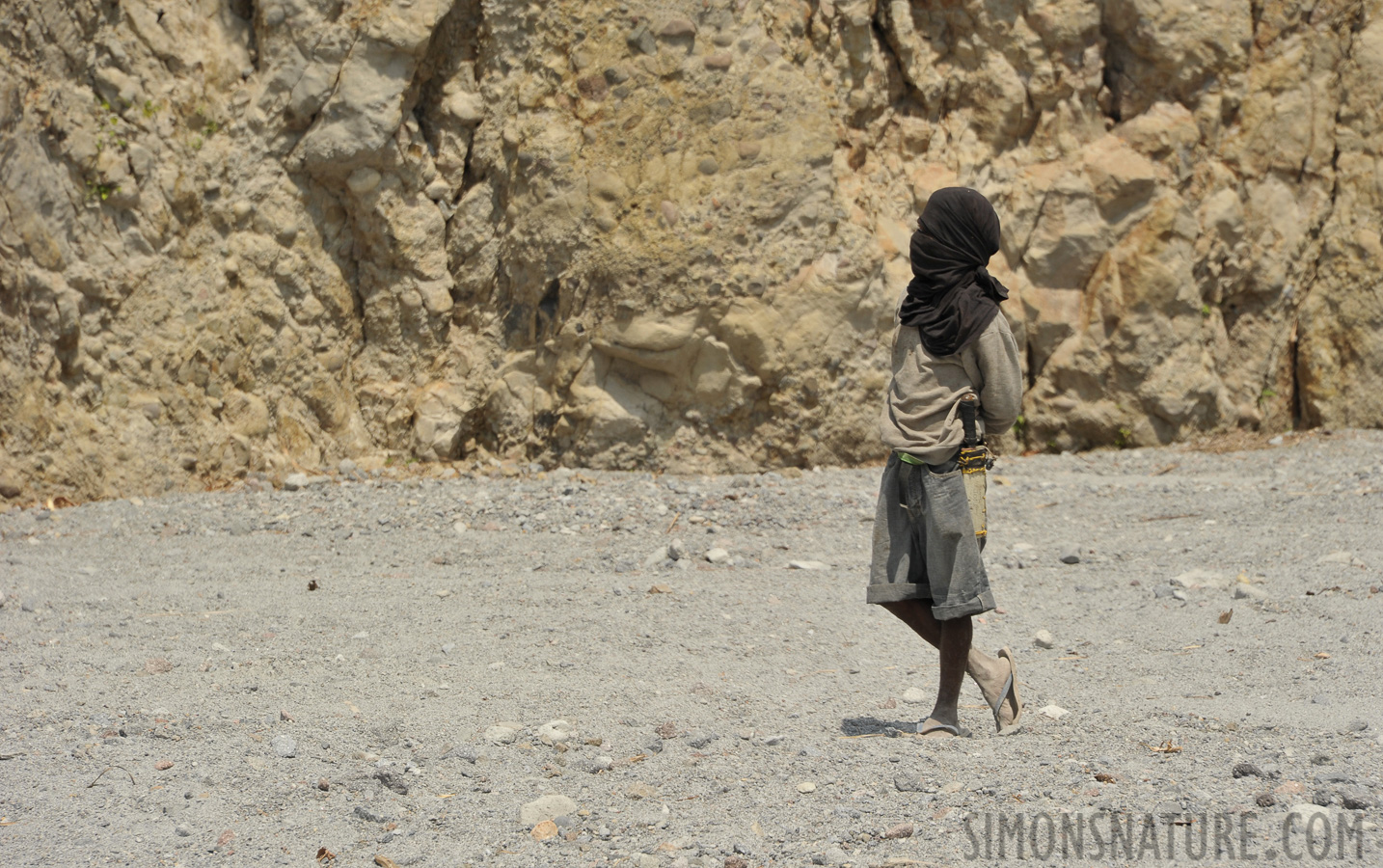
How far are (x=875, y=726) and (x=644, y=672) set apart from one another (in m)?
0.91

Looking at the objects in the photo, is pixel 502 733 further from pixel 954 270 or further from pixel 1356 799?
pixel 1356 799

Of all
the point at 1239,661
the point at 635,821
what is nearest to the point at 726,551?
the point at 1239,661

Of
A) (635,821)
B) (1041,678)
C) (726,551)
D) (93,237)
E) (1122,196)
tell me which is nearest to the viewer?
(635,821)

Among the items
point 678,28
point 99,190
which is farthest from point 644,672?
point 99,190

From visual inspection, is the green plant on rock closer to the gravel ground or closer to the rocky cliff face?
the rocky cliff face

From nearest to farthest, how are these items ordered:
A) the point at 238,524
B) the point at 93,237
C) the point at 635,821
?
the point at 635,821 → the point at 238,524 → the point at 93,237

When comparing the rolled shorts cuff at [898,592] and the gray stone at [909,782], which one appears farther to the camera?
the rolled shorts cuff at [898,592]

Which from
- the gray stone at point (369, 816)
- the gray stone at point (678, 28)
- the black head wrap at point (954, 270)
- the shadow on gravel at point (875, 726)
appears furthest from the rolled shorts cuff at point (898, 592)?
the gray stone at point (678, 28)

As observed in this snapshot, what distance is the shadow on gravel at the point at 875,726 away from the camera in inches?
141

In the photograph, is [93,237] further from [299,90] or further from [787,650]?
[787,650]

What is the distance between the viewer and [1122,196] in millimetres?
8203

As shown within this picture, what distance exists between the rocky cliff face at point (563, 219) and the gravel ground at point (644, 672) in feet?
2.06

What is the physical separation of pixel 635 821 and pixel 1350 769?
6.11ft

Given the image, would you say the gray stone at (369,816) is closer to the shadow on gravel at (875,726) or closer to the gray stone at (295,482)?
the shadow on gravel at (875,726)
